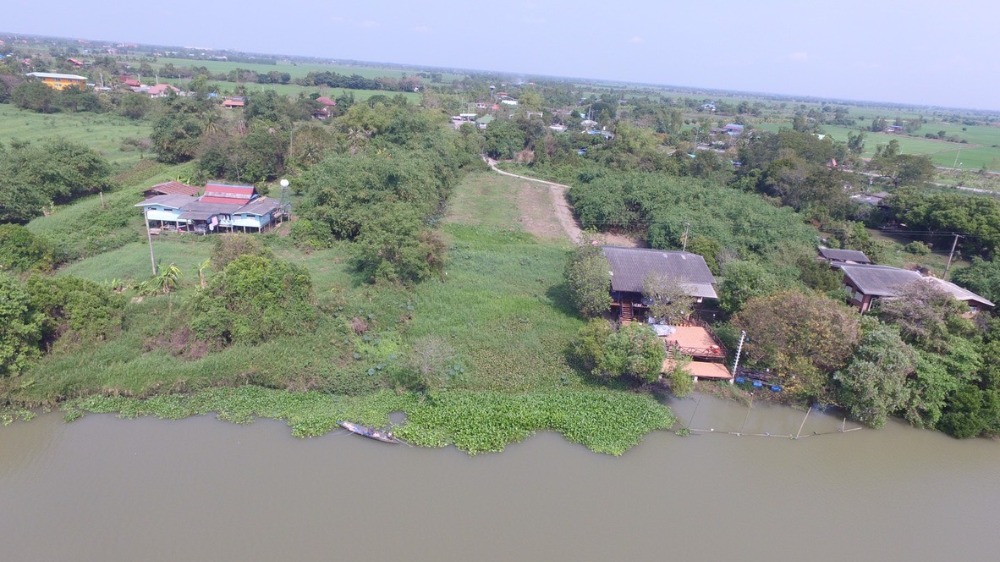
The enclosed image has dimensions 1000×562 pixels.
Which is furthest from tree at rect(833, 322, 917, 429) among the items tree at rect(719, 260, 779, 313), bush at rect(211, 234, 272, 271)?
bush at rect(211, 234, 272, 271)

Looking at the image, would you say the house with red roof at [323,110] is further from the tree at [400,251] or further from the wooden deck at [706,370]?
the wooden deck at [706,370]

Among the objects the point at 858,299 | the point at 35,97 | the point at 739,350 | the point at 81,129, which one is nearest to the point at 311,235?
the point at 739,350

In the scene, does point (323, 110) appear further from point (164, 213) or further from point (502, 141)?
point (164, 213)

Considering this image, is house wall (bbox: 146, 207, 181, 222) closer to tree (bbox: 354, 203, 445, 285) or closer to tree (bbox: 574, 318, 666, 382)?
tree (bbox: 354, 203, 445, 285)

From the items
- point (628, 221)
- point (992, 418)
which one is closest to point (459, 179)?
point (628, 221)

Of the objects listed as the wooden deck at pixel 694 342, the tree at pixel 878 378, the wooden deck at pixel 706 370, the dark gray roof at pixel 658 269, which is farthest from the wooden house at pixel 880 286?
the wooden deck at pixel 706 370
